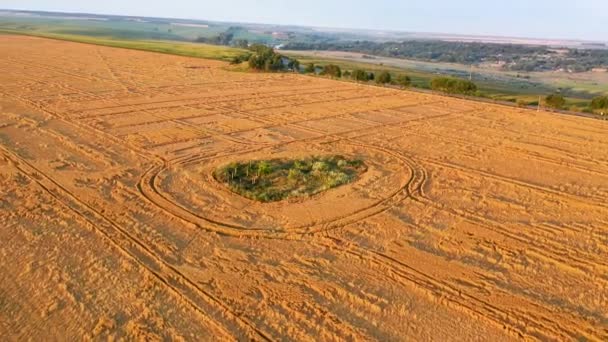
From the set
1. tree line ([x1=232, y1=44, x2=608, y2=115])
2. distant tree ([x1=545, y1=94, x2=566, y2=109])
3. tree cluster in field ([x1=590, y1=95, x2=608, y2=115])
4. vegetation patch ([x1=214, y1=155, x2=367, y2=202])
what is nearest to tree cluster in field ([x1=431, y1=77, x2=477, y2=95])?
tree line ([x1=232, y1=44, x2=608, y2=115])

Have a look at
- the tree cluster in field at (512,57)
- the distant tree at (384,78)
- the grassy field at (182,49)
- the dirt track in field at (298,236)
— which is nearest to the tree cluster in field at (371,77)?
the distant tree at (384,78)

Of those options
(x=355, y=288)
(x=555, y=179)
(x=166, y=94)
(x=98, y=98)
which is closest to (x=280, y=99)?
(x=166, y=94)

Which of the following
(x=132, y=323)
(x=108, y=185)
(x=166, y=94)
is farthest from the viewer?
(x=166, y=94)

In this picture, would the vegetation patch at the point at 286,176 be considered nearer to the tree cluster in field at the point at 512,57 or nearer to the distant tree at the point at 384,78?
the distant tree at the point at 384,78

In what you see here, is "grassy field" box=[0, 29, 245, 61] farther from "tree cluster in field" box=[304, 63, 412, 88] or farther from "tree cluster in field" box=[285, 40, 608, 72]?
"tree cluster in field" box=[285, 40, 608, 72]

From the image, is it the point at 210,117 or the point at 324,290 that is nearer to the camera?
the point at 324,290

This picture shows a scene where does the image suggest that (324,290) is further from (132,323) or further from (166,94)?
(166,94)

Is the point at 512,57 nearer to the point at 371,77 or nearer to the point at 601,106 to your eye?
the point at 371,77

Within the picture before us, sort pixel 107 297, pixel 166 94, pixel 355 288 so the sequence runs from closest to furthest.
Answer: pixel 107 297 → pixel 355 288 → pixel 166 94
